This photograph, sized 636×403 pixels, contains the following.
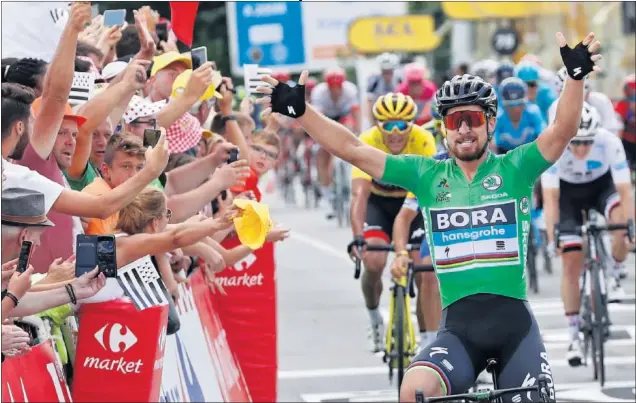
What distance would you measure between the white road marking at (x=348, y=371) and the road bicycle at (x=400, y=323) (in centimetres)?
80

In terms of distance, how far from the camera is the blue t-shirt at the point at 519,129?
17.0 metres

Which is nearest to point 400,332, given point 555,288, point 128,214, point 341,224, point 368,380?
point 368,380

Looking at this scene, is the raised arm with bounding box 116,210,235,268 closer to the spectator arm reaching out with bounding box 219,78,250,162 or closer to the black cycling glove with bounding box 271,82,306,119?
the black cycling glove with bounding box 271,82,306,119

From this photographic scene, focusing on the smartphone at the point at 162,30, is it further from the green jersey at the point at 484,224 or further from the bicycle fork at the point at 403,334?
the green jersey at the point at 484,224

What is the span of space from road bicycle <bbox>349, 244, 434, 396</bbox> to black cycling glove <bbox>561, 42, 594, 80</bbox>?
13.8 ft

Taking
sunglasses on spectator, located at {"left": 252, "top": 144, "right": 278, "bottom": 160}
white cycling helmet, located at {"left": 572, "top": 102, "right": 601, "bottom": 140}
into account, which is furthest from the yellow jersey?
white cycling helmet, located at {"left": 572, "top": 102, "right": 601, "bottom": 140}

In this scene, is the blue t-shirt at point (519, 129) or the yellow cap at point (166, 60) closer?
the yellow cap at point (166, 60)

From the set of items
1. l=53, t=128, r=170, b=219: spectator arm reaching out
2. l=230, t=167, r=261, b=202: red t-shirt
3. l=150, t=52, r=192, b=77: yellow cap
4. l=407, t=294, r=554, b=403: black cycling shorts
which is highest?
l=150, t=52, r=192, b=77: yellow cap

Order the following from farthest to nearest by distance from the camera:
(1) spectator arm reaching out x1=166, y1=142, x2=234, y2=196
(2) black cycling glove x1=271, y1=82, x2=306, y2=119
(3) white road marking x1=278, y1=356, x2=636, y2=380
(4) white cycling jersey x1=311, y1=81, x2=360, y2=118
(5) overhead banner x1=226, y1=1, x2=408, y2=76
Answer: (4) white cycling jersey x1=311, y1=81, x2=360, y2=118 < (5) overhead banner x1=226, y1=1, x2=408, y2=76 < (3) white road marking x1=278, y1=356, x2=636, y2=380 < (1) spectator arm reaching out x1=166, y1=142, x2=234, y2=196 < (2) black cycling glove x1=271, y1=82, x2=306, y2=119

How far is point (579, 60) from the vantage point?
730cm

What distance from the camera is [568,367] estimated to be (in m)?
12.9

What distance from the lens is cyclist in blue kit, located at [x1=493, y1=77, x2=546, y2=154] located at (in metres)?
16.8

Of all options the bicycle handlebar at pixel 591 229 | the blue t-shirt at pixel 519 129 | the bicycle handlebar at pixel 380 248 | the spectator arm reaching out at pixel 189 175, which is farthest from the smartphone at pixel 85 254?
the blue t-shirt at pixel 519 129

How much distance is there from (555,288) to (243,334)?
7073mm
